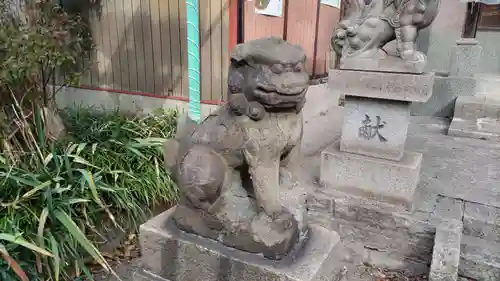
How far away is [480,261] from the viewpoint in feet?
8.30

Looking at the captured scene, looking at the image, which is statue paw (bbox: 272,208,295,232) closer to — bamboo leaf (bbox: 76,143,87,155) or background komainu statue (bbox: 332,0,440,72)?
background komainu statue (bbox: 332,0,440,72)

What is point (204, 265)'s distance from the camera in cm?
175

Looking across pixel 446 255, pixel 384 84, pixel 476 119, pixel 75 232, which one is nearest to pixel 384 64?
pixel 384 84

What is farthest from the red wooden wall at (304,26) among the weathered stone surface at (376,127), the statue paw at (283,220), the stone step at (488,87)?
the statue paw at (283,220)

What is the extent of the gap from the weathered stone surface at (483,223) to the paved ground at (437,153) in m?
0.16

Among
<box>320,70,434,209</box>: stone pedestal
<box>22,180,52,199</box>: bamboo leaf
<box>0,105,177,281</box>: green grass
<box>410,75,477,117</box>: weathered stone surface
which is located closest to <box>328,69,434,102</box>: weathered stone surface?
<box>320,70,434,209</box>: stone pedestal

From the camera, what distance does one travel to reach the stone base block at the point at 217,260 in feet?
5.19

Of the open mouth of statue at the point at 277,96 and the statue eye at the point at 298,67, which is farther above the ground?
the statue eye at the point at 298,67

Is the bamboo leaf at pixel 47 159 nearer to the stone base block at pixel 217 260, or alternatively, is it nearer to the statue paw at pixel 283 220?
the stone base block at pixel 217 260

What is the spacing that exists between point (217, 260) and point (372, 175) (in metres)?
1.64

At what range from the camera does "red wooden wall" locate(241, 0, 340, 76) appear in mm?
4848

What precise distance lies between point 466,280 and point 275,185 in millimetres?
1881

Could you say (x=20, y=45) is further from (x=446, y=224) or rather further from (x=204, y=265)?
(x=446, y=224)

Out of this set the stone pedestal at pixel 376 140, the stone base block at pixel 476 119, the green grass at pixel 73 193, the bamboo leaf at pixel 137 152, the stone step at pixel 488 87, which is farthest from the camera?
the stone step at pixel 488 87
